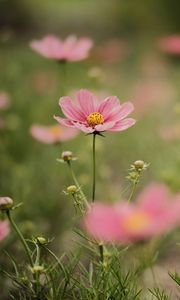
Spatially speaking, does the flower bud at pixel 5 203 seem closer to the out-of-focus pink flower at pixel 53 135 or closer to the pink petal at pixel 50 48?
the pink petal at pixel 50 48

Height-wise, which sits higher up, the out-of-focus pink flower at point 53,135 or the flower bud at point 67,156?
the out-of-focus pink flower at point 53,135

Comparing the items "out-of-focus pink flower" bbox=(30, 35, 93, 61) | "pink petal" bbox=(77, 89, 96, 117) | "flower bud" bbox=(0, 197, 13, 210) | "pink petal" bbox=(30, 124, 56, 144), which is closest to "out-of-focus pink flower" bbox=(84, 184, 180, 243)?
"flower bud" bbox=(0, 197, 13, 210)

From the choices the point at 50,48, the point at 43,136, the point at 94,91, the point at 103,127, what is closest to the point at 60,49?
the point at 50,48

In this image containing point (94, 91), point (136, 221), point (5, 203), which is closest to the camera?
point (136, 221)

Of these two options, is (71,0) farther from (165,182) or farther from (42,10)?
(165,182)

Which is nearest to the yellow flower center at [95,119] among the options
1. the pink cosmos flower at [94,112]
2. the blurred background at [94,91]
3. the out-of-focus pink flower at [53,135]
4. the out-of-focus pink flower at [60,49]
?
the pink cosmos flower at [94,112]

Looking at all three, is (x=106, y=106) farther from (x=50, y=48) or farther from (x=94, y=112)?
(x=50, y=48)

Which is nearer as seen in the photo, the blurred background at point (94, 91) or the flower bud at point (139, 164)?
the flower bud at point (139, 164)
